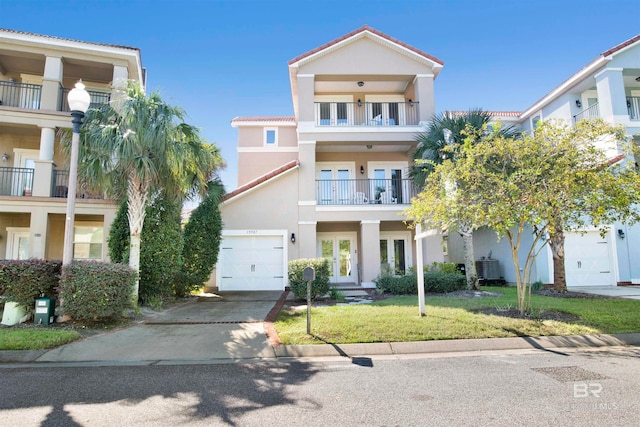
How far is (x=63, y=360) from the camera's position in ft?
19.7

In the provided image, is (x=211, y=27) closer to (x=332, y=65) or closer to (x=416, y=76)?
(x=332, y=65)

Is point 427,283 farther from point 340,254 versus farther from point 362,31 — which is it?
point 362,31

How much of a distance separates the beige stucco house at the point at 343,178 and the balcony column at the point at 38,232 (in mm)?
6173

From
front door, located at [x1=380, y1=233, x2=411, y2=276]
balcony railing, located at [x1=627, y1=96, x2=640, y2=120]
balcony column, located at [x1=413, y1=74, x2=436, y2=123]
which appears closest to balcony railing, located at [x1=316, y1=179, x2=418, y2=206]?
front door, located at [x1=380, y1=233, x2=411, y2=276]

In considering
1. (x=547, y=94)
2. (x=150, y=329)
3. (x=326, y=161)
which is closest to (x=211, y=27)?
(x=326, y=161)

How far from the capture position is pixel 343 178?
17438 millimetres

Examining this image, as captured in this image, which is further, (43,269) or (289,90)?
(289,90)

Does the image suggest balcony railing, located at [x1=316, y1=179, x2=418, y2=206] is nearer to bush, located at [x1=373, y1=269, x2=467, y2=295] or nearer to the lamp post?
bush, located at [x1=373, y1=269, x2=467, y2=295]

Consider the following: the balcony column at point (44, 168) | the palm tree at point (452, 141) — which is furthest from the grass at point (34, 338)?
the palm tree at point (452, 141)

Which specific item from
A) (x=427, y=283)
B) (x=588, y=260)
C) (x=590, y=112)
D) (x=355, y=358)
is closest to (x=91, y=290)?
(x=355, y=358)

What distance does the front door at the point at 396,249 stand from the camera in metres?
17.5

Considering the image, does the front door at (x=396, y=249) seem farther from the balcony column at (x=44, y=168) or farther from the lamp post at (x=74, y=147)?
the balcony column at (x=44, y=168)

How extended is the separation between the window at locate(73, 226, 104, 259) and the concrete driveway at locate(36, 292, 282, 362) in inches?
267

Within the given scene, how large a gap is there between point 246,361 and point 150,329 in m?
3.23
